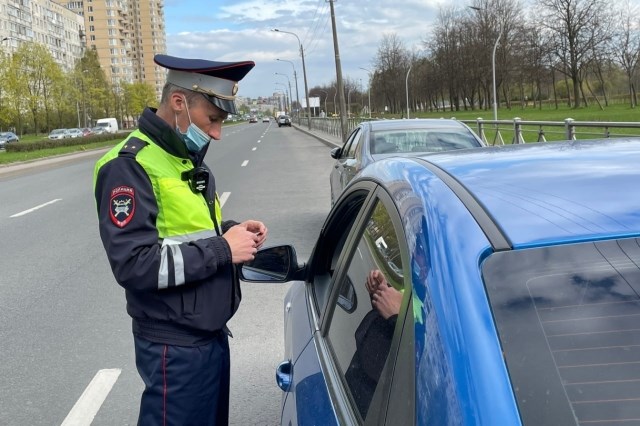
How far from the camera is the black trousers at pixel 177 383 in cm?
217

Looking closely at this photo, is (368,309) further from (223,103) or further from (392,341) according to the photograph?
(223,103)

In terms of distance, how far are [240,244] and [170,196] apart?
0.97 feet

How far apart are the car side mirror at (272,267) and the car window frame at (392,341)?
Result: 0.33 meters

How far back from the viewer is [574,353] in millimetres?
1252

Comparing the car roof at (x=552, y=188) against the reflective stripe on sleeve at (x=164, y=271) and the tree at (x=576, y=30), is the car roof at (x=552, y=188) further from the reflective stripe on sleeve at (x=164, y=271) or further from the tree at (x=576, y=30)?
the tree at (x=576, y=30)

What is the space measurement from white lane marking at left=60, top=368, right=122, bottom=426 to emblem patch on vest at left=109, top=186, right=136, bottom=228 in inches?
78.7

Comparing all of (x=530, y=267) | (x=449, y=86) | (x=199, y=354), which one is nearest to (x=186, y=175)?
(x=199, y=354)

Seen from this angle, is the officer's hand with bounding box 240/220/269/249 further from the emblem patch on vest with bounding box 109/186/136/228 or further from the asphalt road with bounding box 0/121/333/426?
the asphalt road with bounding box 0/121/333/426

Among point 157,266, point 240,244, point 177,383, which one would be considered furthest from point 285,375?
point 157,266

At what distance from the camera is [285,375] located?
2.22 metres

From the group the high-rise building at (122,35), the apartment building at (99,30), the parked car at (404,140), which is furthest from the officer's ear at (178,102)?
the high-rise building at (122,35)

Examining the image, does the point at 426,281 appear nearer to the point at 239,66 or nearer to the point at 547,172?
the point at 547,172

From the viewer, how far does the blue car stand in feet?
3.82

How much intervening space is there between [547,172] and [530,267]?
0.50 meters
